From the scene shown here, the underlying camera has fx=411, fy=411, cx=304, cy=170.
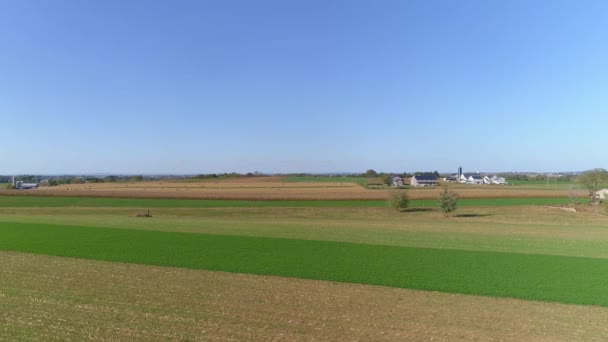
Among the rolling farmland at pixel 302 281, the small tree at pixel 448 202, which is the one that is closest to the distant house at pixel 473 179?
the small tree at pixel 448 202

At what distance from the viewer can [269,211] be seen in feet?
194

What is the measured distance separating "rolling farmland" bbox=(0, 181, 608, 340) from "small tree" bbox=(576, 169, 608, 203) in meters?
43.1

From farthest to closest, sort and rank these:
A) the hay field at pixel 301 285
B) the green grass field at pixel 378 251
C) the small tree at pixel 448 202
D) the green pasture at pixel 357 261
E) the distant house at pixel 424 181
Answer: the distant house at pixel 424 181, the small tree at pixel 448 202, the green grass field at pixel 378 251, the green pasture at pixel 357 261, the hay field at pixel 301 285

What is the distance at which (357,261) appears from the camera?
22.2m

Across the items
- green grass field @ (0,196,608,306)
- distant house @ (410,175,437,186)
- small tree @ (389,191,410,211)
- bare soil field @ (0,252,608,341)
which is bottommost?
green grass field @ (0,196,608,306)

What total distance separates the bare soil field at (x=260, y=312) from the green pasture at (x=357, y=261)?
1650mm

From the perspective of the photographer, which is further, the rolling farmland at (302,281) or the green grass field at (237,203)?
the green grass field at (237,203)

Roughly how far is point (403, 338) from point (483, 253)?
16.4m

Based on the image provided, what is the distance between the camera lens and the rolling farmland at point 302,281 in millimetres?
11484

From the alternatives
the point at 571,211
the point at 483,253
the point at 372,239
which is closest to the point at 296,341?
the point at 483,253

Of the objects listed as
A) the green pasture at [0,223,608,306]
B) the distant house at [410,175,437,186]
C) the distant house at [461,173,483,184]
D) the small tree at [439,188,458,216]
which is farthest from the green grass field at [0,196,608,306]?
the distant house at [461,173,483,184]

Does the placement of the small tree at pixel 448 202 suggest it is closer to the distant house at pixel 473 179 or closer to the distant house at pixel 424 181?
the distant house at pixel 424 181

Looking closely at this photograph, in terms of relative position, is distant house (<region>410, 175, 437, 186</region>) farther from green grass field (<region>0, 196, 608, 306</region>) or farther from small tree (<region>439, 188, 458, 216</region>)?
green grass field (<region>0, 196, 608, 306</region>)

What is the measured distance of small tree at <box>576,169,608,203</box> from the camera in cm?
6919
